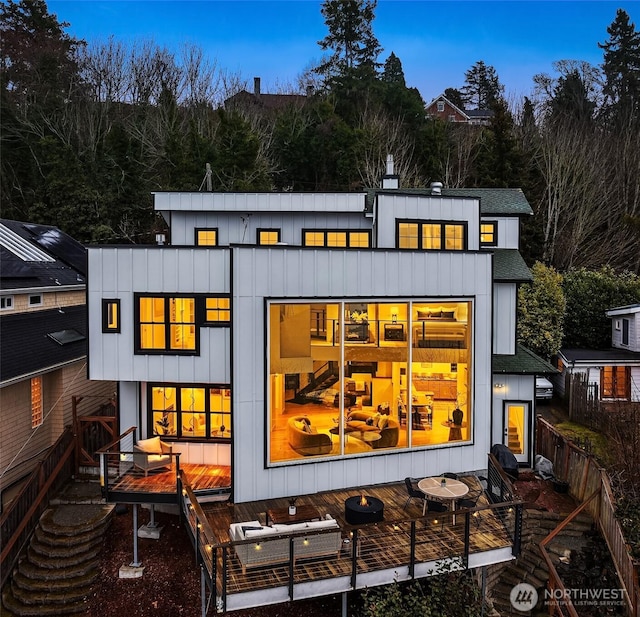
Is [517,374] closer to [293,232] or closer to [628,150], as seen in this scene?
[293,232]

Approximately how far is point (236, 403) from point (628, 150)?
33.4m

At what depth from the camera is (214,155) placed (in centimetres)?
2555

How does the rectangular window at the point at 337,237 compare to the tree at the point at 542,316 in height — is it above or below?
above

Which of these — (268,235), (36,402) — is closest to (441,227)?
(268,235)

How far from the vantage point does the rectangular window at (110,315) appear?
9647 mm

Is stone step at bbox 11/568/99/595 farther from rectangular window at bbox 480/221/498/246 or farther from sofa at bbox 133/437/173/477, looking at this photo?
rectangular window at bbox 480/221/498/246

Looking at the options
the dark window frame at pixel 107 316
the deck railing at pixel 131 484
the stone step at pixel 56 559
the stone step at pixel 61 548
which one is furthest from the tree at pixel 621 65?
the stone step at pixel 56 559

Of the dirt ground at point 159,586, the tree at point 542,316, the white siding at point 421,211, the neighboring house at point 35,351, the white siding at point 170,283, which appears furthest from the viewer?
the tree at point 542,316

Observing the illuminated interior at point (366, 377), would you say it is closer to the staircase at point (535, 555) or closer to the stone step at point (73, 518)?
the staircase at point (535, 555)

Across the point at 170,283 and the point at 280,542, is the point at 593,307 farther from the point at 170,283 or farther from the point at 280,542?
the point at 280,542

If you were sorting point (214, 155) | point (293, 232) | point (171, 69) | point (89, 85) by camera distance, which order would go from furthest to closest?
point (171, 69)
point (89, 85)
point (214, 155)
point (293, 232)

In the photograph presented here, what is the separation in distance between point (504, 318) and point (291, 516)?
320 inches

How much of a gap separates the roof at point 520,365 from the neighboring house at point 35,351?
11.5 m

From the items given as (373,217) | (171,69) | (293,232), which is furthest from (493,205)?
(171,69)
